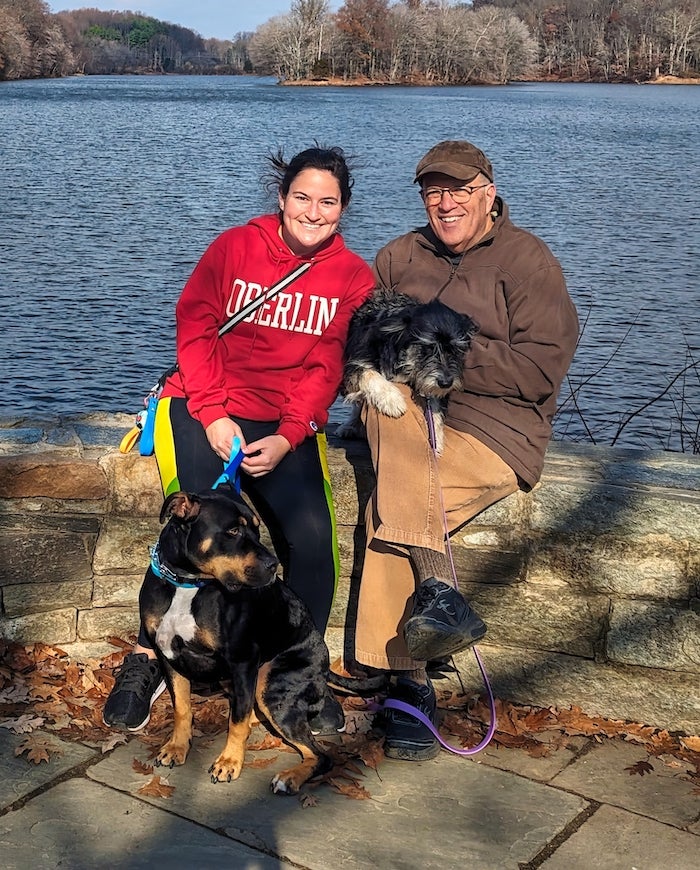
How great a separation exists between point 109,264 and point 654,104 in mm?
61651

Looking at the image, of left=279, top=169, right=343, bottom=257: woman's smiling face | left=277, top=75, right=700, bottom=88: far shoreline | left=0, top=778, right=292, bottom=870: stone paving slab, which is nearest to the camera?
left=0, top=778, right=292, bottom=870: stone paving slab

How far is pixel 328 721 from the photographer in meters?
3.69

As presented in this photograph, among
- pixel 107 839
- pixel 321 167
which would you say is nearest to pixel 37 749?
pixel 107 839

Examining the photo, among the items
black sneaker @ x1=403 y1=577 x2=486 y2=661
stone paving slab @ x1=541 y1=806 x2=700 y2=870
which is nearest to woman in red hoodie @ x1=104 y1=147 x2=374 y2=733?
black sneaker @ x1=403 y1=577 x2=486 y2=661

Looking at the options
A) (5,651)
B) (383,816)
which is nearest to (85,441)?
(5,651)

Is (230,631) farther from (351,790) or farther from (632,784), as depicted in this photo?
(632,784)

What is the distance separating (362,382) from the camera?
3842 millimetres

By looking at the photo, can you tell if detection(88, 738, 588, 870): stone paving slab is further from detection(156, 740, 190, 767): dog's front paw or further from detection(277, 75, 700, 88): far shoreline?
detection(277, 75, 700, 88): far shoreline

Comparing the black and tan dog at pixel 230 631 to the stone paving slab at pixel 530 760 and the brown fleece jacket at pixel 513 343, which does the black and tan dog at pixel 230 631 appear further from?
the brown fleece jacket at pixel 513 343

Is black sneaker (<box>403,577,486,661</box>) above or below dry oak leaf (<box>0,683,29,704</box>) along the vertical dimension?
above

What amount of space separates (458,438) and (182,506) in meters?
1.03

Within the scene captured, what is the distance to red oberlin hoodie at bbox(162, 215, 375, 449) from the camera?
154 inches

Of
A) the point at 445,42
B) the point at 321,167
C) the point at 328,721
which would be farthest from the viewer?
the point at 445,42

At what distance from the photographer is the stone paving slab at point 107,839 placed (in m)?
2.89
